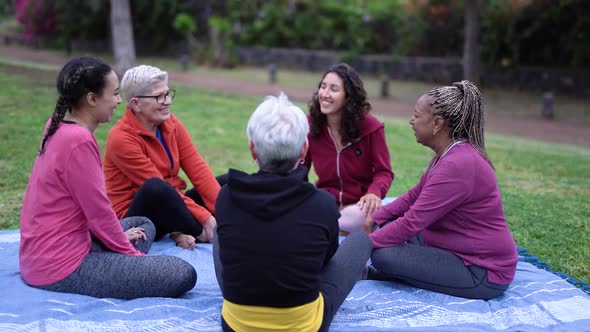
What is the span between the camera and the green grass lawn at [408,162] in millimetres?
5277

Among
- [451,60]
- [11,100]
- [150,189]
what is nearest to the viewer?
[150,189]

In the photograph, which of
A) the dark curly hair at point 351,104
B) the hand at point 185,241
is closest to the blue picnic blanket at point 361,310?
the hand at point 185,241

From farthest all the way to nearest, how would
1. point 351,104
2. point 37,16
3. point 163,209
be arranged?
point 37,16, point 351,104, point 163,209

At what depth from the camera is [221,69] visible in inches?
917

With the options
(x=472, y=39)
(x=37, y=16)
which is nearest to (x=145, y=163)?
(x=472, y=39)

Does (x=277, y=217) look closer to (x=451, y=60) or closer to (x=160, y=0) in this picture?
(x=451, y=60)

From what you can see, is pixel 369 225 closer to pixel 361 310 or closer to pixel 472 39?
pixel 361 310

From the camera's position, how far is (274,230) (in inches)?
104

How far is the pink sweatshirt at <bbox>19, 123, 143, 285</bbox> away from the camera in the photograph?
3121mm

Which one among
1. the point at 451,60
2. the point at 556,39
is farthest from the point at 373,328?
the point at 451,60

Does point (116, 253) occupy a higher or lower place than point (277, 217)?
lower

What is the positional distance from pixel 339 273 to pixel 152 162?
1.88 meters

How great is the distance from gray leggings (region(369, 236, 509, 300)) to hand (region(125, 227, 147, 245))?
4.79ft

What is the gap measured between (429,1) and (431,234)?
19.3 m
